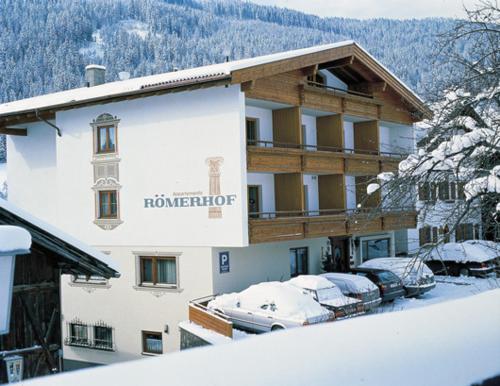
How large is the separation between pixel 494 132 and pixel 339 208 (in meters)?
14.8

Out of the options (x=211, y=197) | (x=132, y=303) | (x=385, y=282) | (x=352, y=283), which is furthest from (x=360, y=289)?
(x=132, y=303)

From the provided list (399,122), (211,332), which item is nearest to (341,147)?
(399,122)

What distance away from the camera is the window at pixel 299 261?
23891mm

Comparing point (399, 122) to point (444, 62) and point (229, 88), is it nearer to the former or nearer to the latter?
point (229, 88)

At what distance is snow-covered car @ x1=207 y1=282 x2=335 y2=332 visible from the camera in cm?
1725

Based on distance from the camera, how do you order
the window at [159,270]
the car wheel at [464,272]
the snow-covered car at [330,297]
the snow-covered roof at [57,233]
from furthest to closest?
the car wheel at [464,272], the window at [159,270], the snow-covered car at [330,297], the snow-covered roof at [57,233]

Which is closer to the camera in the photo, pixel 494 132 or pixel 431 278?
pixel 494 132

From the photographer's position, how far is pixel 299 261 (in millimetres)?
24359

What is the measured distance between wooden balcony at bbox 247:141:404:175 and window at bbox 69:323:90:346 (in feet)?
29.1

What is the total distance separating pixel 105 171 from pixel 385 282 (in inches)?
414

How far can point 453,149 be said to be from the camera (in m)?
10.4

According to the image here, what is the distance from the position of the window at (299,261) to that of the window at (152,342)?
5.47 metres

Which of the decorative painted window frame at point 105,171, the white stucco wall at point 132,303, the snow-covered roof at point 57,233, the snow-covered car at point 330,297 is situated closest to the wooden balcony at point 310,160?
the white stucco wall at point 132,303

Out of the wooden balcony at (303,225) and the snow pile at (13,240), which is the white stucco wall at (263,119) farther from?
the snow pile at (13,240)
